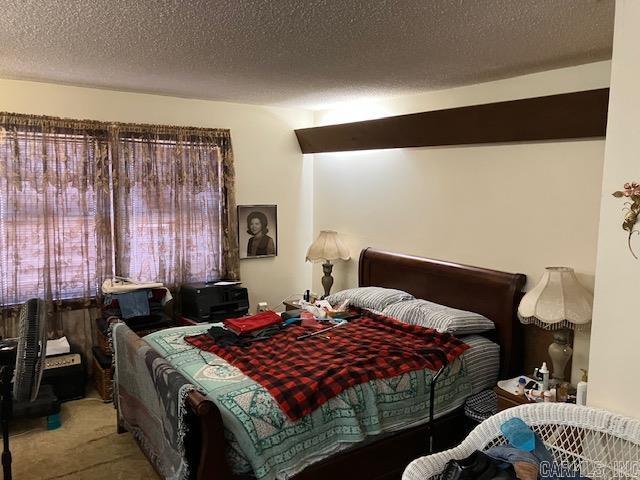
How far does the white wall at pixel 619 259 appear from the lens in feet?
5.66

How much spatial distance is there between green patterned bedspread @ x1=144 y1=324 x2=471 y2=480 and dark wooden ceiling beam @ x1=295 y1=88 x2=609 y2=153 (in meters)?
1.48

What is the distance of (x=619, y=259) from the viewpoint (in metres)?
1.79

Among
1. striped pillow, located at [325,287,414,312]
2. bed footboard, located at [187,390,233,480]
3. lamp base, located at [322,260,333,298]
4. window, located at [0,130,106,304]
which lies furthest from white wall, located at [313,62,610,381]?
window, located at [0,130,106,304]

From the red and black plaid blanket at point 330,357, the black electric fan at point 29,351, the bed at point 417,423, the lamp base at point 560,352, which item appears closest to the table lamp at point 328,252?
the bed at point 417,423

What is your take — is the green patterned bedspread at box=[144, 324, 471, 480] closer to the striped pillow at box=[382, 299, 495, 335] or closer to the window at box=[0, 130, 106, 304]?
the striped pillow at box=[382, 299, 495, 335]

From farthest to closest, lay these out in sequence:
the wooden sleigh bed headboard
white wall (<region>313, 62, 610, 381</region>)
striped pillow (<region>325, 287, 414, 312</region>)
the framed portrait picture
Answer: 1. the framed portrait picture
2. striped pillow (<region>325, 287, 414, 312</region>)
3. the wooden sleigh bed headboard
4. white wall (<region>313, 62, 610, 381</region>)

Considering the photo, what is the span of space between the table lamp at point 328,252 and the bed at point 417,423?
1.31 feet

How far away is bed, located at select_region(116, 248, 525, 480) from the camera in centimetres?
213

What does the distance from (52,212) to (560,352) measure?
3.63 metres

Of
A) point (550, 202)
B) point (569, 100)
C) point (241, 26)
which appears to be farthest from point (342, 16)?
point (550, 202)

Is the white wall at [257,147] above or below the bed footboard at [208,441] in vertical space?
above

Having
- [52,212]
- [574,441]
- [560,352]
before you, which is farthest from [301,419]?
[52,212]

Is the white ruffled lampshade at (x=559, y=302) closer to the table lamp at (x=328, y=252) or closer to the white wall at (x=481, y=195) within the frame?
the white wall at (x=481, y=195)

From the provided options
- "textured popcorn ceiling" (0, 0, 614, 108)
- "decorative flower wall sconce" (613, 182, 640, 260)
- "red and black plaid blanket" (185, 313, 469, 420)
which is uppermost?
"textured popcorn ceiling" (0, 0, 614, 108)
